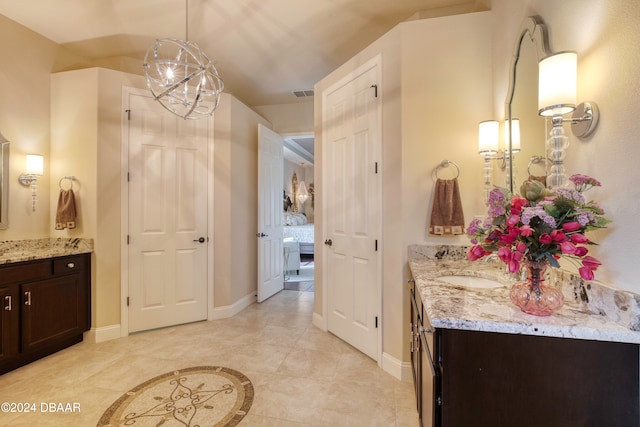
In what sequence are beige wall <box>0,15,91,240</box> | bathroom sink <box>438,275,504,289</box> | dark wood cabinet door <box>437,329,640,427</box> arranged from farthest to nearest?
beige wall <box>0,15,91,240</box>, bathroom sink <box>438,275,504,289</box>, dark wood cabinet door <box>437,329,640,427</box>

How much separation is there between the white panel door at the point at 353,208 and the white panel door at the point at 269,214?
126 cm

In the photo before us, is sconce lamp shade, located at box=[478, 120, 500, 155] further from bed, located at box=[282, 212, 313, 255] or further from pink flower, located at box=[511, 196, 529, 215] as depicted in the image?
bed, located at box=[282, 212, 313, 255]

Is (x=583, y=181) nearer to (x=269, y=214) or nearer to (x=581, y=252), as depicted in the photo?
(x=581, y=252)

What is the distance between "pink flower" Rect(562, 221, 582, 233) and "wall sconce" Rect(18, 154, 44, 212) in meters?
3.97

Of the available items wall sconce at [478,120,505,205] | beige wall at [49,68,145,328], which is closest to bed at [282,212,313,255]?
beige wall at [49,68,145,328]

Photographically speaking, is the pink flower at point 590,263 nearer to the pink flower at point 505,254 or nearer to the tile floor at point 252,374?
the pink flower at point 505,254

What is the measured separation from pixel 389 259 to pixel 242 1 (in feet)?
8.19

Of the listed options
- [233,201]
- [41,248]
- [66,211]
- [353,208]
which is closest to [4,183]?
[66,211]

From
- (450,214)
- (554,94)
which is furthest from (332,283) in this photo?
(554,94)

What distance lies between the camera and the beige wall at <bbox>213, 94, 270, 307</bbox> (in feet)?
11.4

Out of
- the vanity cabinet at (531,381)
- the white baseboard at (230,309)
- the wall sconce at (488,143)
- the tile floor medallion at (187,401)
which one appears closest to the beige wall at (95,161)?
the white baseboard at (230,309)

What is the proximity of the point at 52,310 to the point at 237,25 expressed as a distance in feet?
10.2

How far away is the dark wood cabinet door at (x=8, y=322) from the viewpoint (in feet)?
7.38

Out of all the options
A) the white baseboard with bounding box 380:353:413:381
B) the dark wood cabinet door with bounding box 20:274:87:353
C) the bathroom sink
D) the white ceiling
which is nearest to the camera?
the bathroom sink
